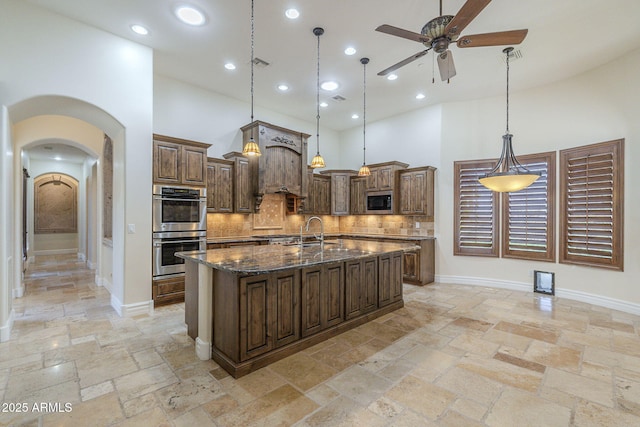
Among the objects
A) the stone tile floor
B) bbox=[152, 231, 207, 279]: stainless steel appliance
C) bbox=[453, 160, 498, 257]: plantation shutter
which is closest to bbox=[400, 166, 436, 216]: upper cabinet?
bbox=[453, 160, 498, 257]: plantation shutter

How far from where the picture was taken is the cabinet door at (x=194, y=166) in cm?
457

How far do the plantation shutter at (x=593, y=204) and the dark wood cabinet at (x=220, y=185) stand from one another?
18.9 ft

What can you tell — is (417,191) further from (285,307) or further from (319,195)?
(285,307)

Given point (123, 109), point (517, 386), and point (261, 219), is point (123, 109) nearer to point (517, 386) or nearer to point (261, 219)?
point (261, 219)

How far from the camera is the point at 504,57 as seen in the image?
4.23 m

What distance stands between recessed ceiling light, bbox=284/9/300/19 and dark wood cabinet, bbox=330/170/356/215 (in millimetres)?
4012

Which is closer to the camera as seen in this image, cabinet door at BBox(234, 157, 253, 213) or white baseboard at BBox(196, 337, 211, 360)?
white baseboard at BBox(196, 337, 211, 360)

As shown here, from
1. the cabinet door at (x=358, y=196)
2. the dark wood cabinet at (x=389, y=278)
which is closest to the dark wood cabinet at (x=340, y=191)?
the cabinet door at (x=358, y=196)

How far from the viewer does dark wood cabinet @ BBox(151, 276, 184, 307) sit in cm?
428

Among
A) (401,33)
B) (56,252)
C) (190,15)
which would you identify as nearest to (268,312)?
(401,33)

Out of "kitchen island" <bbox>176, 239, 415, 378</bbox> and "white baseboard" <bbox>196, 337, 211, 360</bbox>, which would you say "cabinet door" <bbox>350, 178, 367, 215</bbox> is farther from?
"white baseboard" <bbox>196, 337, 211, 360</bbox>

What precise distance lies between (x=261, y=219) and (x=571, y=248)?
561cm

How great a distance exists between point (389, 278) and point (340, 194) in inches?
134

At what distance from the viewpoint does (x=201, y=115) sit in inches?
219
